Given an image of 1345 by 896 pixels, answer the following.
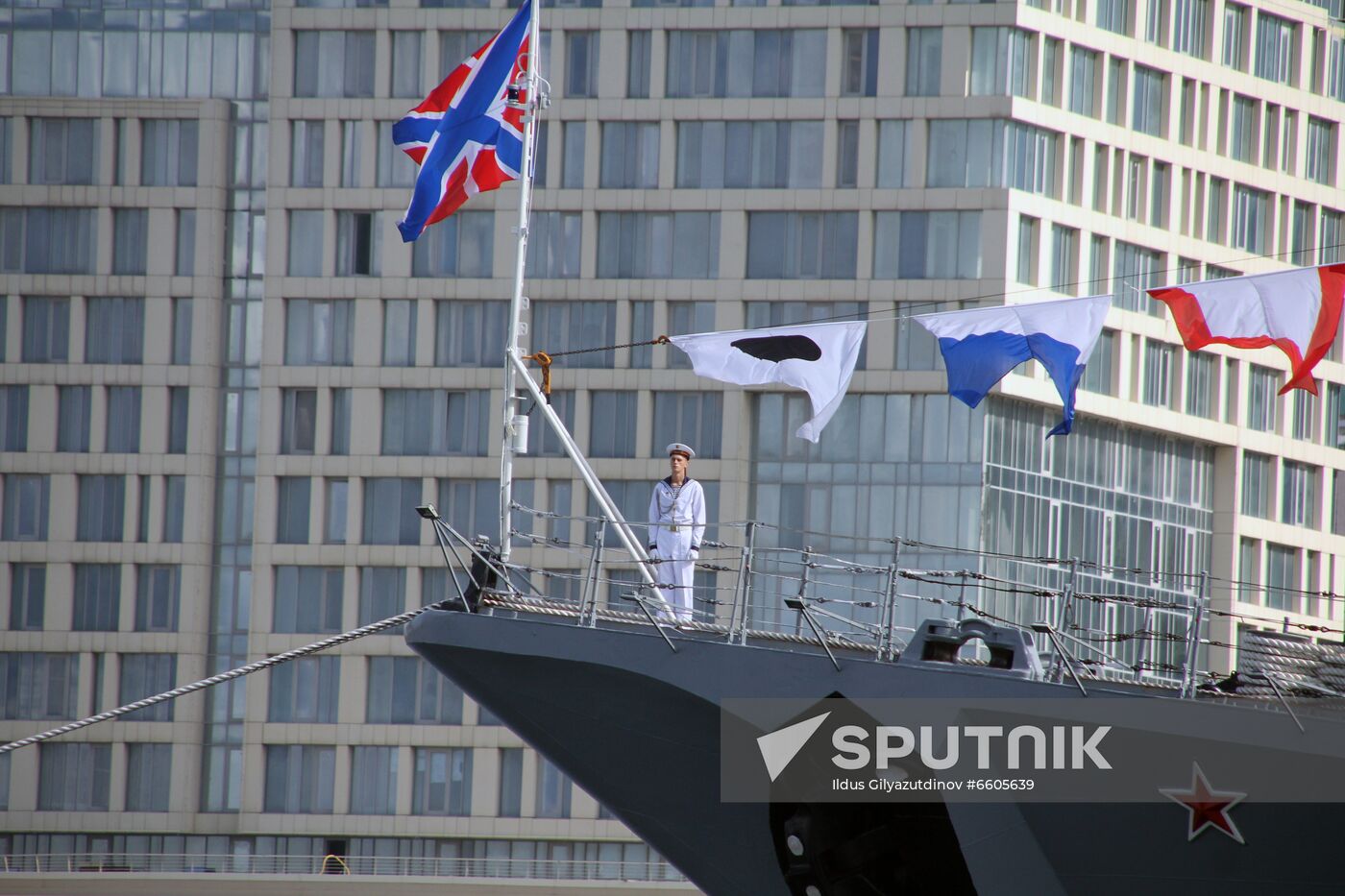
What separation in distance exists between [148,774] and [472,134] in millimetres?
42897

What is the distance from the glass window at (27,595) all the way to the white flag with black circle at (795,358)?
1758 inches

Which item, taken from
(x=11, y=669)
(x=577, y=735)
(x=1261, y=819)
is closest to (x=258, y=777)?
(x=11, y=669)

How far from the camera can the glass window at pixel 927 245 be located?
5641 centimetres

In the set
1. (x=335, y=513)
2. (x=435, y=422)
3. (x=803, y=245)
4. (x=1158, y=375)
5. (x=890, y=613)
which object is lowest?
(x=335, y=513)

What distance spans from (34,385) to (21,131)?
23.7 ft

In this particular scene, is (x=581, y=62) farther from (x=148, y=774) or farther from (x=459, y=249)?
(x=148, y=774)

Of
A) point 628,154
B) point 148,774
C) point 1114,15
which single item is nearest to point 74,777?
point 148,774

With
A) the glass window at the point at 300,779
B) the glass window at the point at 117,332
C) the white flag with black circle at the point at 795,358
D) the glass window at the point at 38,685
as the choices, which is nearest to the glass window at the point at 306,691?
the glass window at the point at 300,779

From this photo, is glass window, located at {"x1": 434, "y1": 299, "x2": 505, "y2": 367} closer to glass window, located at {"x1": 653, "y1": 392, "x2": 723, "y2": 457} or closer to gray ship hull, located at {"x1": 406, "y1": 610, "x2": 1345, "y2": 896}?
glass window, located at {"x1": 653, "y1": 392, "x2": 723, "y2": 457}

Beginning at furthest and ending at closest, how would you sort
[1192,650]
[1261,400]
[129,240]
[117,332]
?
[1261,400], [129,240], [117,332], [1192,650]

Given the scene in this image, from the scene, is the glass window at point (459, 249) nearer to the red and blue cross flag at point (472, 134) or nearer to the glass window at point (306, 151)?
the glass window at point (306, 151)

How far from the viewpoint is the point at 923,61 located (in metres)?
56.9

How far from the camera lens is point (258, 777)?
58781 mm

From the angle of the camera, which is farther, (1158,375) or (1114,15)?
(1158,375)
